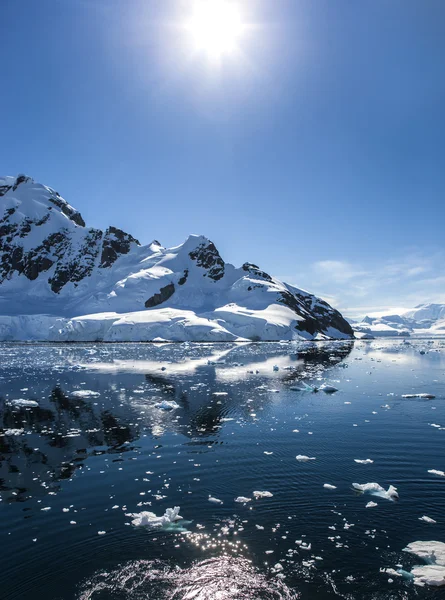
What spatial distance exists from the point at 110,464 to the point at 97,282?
547 feet

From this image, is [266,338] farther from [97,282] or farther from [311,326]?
[97,282]

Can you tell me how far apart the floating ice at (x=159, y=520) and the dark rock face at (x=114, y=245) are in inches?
7029

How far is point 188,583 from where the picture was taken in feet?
28.7

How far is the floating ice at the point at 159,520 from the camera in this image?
442 inches

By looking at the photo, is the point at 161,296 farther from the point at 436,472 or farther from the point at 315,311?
the point at 436,472

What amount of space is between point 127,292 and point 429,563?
150 metres

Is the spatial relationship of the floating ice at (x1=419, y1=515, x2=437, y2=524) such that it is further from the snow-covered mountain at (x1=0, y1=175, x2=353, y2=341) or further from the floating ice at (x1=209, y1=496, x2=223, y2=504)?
the snow-covered mountain at (x1=0, y1=175, x2=353, y2=341)

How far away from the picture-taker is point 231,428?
71.3 feet

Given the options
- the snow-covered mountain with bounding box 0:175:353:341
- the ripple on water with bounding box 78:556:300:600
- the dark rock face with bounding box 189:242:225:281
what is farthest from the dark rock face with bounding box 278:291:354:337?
the ripple on water with bounding box 78:556:300:600

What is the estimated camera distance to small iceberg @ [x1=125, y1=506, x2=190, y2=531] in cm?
1120

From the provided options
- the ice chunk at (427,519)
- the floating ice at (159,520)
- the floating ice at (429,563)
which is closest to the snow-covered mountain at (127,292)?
the floating ice at (159,520)

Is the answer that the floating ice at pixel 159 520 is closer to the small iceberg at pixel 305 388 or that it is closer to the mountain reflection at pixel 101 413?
the mountain reflection at pixel 101 413

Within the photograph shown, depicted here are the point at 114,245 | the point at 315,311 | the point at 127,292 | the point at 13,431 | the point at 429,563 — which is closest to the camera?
the point at 429,563

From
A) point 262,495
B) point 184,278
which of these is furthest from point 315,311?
point 262,495
